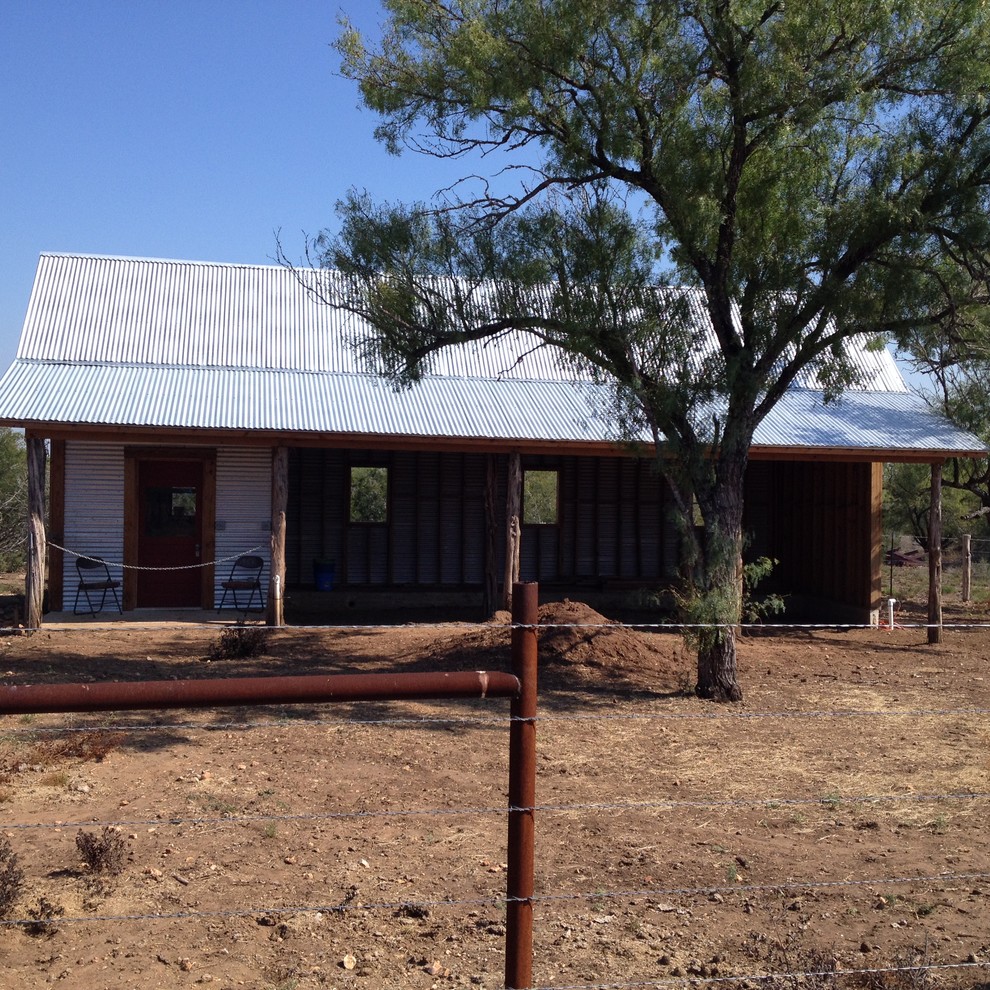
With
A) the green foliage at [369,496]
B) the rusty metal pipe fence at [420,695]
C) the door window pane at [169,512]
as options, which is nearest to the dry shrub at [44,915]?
the rusty metal pipe fence at [420,695]

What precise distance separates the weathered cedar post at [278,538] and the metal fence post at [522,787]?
12.8m

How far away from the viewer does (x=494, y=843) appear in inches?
266

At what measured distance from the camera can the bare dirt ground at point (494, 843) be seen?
496 cm

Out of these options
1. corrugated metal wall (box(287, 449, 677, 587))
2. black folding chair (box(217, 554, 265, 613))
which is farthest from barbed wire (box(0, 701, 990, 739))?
corrugated metal wall (box(287, 449, 677, 587))

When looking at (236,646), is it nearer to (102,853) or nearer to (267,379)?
(267,379)

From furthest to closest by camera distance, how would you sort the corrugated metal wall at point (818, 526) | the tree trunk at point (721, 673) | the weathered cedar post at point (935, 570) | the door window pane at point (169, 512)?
the corrugated metal wall at point (818, 526) → the door window pane at point (169, 512) → the weathered cedar post at point (935, 570) → the tree trunk at point (721, 673)

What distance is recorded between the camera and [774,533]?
22875mm

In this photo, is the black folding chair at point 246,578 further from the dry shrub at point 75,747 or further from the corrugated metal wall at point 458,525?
the dry shrub at point 75,747

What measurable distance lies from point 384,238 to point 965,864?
8.26 metres

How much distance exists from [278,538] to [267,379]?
3.45 m

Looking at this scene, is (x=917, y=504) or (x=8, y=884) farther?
(x=917, y=504)

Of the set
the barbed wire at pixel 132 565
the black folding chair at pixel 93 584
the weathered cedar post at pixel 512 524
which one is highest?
the weathered cedar post at pixel 512 524

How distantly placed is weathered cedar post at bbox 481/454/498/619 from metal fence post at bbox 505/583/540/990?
46.6 ft

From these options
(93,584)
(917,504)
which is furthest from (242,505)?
(917,504)
